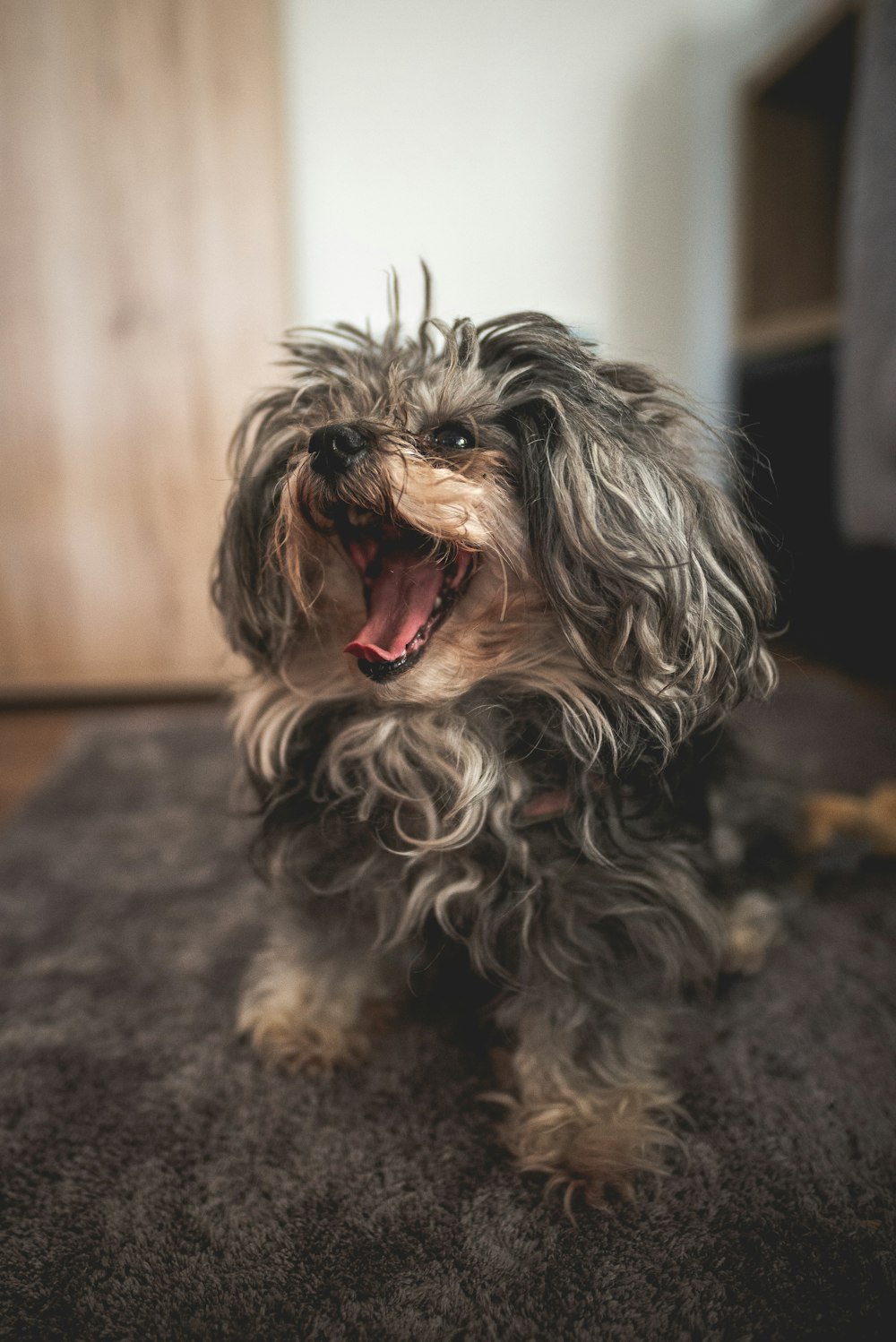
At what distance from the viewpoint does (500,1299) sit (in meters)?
0.66

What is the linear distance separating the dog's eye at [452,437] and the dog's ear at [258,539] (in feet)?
0.48

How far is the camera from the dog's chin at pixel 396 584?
31.9 inches

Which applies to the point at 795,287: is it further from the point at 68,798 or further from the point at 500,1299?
the point at 500,1299

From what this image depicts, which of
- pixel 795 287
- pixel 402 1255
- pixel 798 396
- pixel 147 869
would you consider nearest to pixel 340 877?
pixel 402 1255

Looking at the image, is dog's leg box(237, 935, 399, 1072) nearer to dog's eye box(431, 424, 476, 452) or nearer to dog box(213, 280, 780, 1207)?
dog box(213, 280, 780, 1207)

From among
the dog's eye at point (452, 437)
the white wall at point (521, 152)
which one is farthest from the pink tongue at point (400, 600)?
the white wall at point (521, 152)

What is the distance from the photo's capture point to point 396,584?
2.86ft

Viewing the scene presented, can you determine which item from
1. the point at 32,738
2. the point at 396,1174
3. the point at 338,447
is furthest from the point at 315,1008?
the point at 32,738

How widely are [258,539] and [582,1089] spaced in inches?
24.6

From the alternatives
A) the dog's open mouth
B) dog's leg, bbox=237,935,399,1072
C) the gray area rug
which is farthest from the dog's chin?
the gray area rug

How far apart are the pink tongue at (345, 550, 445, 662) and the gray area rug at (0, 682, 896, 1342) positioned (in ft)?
1.50

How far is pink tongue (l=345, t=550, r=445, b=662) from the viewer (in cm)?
84

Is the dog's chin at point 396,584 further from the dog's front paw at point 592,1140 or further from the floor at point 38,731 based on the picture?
the floor at point 38,731

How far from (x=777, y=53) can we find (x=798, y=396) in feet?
2.89
